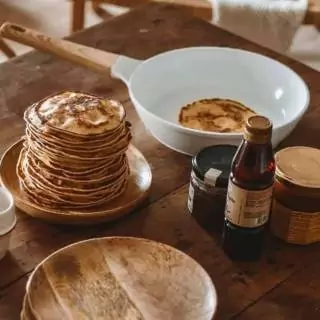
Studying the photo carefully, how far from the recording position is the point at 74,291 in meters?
0.92

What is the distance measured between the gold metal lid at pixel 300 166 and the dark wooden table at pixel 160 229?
0.31 feet

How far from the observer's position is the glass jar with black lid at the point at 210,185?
1.03 m

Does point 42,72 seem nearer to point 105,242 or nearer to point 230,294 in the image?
point 105,242

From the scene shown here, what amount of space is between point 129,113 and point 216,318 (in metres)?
0.47

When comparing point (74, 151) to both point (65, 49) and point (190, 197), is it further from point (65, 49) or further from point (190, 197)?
point (65, 49)

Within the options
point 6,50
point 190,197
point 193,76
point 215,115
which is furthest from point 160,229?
point 6,50

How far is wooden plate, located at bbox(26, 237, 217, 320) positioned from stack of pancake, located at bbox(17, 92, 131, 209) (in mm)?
90

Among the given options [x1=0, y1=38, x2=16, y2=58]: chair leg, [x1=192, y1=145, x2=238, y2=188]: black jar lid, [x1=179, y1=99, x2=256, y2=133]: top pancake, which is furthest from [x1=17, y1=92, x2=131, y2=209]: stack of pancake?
[x1=0, y1=38, x2=16, y2=58]: chair leg

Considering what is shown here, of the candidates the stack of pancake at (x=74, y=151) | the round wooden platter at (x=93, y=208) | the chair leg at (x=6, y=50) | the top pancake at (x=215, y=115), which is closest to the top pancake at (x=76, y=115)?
the stack of pancake at (x=74, y=151)

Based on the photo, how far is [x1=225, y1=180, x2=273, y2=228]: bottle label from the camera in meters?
0.94

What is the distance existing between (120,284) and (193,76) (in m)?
0.53

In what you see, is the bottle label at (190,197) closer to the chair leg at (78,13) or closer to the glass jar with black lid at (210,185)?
the glass jar with black lid at (210,185)

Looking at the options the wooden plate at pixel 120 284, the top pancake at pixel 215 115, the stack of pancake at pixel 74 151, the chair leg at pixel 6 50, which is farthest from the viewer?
the chair leg at pixel 6 50

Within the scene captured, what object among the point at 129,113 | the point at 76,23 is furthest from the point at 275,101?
the point at 76,23
